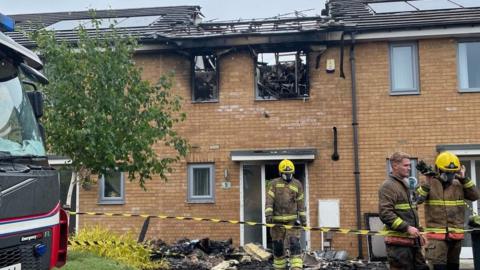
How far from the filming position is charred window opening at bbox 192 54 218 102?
489 inches

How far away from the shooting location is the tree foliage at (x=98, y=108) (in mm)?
8352

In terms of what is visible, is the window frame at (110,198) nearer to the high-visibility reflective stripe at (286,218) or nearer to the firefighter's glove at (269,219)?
the firefighter's glove at (269,219)

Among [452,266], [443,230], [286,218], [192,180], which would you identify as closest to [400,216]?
[443,230]

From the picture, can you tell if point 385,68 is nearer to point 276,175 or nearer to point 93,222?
point 276,175

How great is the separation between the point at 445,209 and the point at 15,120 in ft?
17.4

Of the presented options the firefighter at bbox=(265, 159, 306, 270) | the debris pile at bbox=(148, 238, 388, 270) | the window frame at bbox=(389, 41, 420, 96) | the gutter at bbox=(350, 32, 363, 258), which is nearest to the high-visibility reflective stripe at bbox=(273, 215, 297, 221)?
the firefighter at bbox=(265, 159, 306, 270)

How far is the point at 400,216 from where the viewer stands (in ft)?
20.3

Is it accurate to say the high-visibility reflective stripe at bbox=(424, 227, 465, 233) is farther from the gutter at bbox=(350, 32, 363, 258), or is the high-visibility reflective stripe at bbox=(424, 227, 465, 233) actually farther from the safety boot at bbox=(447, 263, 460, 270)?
the gutter at bbox=(350, 32, 363, 258)

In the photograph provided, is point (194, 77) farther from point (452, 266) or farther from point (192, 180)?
point (452, 266)

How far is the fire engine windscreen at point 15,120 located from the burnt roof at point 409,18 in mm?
8656

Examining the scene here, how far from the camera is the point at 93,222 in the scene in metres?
12.2

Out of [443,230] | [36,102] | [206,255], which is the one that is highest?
[36,102]

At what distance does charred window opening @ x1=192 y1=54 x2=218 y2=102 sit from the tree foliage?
3.21 m

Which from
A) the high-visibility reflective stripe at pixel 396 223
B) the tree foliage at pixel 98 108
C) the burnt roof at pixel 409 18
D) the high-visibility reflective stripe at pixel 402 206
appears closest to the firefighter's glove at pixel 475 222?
the high-visibility reflective stripe at pixel 402 206
